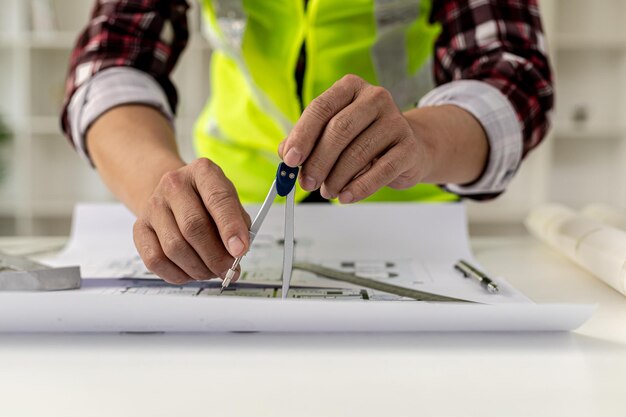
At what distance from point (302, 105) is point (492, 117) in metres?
0.36

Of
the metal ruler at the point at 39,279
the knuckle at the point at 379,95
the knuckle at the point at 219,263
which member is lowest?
the metal ruler at the point at 39,279

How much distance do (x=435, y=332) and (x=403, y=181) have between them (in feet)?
0.59

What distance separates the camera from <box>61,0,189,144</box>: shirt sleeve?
36.9 inches

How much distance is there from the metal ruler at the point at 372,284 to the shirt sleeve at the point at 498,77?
0.80 feet

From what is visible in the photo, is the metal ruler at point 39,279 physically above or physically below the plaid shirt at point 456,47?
below

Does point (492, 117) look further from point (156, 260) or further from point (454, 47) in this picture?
point (156, 260)

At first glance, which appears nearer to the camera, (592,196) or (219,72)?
(219,72)

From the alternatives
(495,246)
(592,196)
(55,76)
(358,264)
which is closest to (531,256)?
(495,246)

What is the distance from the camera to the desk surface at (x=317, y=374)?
1.22 ft

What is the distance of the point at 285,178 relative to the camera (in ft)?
1.77

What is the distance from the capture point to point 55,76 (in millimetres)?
3230

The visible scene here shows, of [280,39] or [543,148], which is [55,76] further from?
[280,39]

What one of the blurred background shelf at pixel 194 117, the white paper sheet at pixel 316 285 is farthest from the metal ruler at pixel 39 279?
the blurred background shelf at pixel 194 117

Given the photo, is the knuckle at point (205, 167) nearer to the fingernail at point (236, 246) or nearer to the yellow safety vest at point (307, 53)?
the fingernail at point (236, 246)
